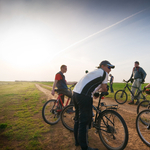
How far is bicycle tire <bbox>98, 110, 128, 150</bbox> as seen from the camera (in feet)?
7.94

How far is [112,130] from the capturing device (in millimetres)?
2682

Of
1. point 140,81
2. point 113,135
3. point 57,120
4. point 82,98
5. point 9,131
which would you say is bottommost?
point 9,131

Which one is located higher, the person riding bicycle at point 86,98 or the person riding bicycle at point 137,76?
the person riding bicycle at point 137,76

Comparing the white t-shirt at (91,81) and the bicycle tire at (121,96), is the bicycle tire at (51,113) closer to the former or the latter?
the white t-shirt at (91,81)

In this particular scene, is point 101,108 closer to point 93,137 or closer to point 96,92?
point 96,92

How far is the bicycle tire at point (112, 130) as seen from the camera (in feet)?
7.94

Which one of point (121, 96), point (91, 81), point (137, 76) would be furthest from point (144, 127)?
point (137, 76)

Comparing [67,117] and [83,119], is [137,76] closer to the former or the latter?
[67,117]

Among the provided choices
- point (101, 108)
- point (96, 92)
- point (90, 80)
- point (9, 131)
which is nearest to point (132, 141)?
point (101, 108)

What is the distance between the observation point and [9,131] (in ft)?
11.9

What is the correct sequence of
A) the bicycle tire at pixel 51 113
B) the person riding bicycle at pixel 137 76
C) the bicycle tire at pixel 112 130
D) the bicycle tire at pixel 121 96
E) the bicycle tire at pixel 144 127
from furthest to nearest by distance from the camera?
the bicycle tire at pixel 121 96 < the person riding bicycle at pixel 137 76 < the bicycle tire at pixel 51 113 < the bicycle tire at pixel 144 127 < the bicycle tire at pixel 112 130

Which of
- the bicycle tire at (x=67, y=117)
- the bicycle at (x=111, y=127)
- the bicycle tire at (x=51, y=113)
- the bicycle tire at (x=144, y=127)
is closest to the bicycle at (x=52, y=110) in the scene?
the bicycle tire at (x=51, y=113)

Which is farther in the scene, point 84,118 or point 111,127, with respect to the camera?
point 111,127

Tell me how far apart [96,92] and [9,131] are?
3.66 meters
